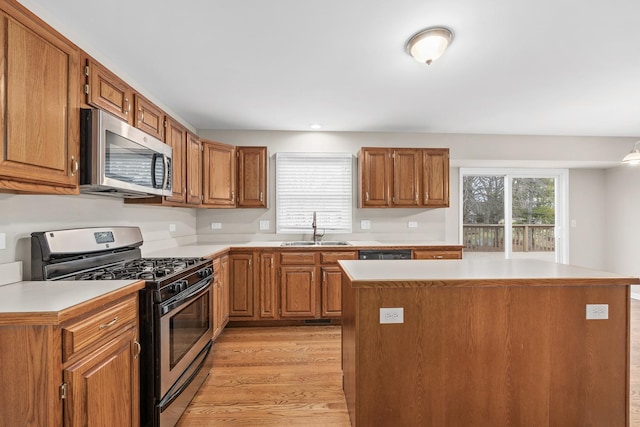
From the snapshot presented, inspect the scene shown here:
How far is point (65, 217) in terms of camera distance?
6.22 ft

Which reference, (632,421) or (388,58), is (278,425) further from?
(388,58)

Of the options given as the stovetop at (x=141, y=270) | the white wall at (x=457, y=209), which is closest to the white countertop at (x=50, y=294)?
the stovetop at (x=141, y=270)

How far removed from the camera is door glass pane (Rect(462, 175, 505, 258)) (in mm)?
4656

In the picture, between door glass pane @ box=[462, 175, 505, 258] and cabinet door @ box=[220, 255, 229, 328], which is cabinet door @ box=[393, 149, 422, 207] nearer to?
door glass pane @ box=[462, 175, 505, 258]

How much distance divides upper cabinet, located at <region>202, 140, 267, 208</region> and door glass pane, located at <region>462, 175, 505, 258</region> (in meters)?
3.16

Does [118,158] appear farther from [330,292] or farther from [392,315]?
[330,292]

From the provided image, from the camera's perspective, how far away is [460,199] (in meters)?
4.58

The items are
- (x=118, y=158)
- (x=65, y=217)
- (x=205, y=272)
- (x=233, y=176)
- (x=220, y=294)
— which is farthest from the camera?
(x=233, y=176)

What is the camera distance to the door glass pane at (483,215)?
15.3ft

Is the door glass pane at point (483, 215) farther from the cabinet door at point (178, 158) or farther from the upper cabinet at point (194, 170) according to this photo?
the cabinet door at point (178, 158)

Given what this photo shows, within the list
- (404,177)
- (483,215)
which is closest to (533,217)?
(483,215)

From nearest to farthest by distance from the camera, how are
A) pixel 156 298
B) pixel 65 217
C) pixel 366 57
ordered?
1. pixel 156 298
2. pixel 65 217
3. pixel 366 57

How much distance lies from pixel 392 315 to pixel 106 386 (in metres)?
1.33

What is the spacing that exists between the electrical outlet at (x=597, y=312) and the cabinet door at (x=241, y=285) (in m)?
2.79
